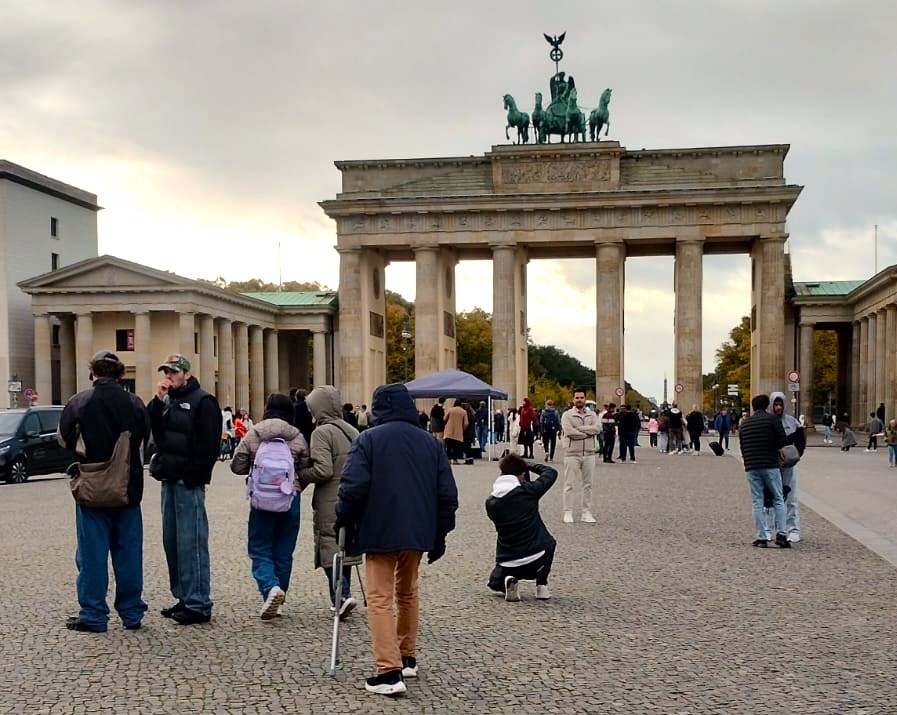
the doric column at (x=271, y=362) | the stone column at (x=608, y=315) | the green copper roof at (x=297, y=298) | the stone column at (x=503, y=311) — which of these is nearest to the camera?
the stone column at (x=608, y=315)

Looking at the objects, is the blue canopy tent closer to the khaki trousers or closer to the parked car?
the parked car

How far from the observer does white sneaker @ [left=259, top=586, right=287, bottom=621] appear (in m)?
9.63

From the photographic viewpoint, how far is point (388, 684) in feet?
24.2

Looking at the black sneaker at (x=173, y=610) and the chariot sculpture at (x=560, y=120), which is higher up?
the chariot sculpture at (x=560, y=120)

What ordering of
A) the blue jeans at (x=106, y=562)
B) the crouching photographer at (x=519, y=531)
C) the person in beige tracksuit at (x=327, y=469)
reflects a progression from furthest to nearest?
the crouching photographer at (x=519, y=531) → the person in beige tracksuit at (x=327, y=469) → the blue jeans at (x=106, y=562)

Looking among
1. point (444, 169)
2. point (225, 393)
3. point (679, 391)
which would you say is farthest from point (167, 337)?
point (679, 391)

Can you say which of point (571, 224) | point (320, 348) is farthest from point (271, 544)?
point (320, 348)

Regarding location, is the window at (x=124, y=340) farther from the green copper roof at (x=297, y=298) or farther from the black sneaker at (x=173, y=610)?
the black sneaker at (x=173, y=610)

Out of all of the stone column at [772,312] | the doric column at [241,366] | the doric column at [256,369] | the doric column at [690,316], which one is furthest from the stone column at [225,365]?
the stone column at [772,312]

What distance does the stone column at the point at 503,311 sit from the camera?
6681 centimetres

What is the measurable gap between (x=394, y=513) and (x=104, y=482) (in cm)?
298

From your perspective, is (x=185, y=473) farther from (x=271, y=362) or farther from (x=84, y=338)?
(x=271, y=362)

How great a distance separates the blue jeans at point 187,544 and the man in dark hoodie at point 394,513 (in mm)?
2367

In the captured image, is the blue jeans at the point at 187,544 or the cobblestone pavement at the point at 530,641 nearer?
the cobblestone pavement at the point at 530,641
